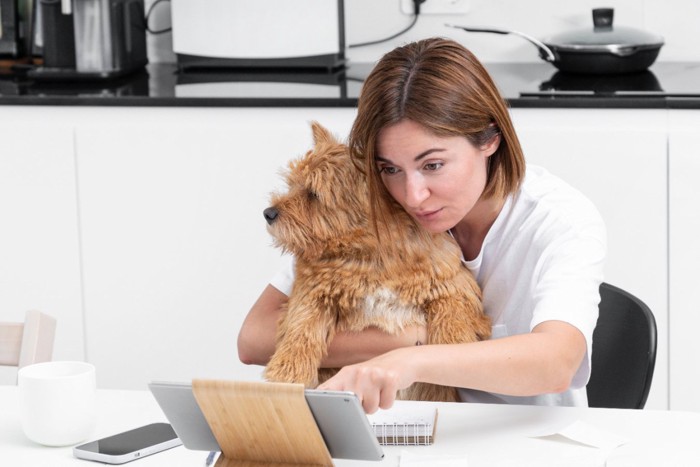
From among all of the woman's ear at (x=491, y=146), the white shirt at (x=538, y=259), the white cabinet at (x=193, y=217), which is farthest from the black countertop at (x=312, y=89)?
the woman's ear at (x=491, y=146)

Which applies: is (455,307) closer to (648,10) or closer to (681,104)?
(681,104)

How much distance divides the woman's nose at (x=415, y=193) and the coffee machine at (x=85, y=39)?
1.53 m

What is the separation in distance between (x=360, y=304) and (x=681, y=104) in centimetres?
113

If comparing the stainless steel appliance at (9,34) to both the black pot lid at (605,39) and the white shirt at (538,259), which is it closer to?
the black pot lid at (605,39)

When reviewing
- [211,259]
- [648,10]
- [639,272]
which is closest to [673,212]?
[639,272]

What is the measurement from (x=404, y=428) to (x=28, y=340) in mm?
572

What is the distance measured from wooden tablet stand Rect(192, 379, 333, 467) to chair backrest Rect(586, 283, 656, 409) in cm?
55

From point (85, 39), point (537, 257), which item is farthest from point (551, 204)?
point (85, 39)

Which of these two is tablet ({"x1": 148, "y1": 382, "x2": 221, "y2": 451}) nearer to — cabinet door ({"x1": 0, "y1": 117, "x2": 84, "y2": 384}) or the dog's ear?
the dog's ear

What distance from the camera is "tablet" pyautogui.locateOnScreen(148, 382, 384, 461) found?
1004mm

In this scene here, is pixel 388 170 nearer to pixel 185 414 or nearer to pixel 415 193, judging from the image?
pixel 415 193

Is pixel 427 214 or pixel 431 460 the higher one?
pixel 427 214

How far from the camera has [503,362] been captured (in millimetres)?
1229

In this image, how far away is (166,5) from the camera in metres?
2.98
